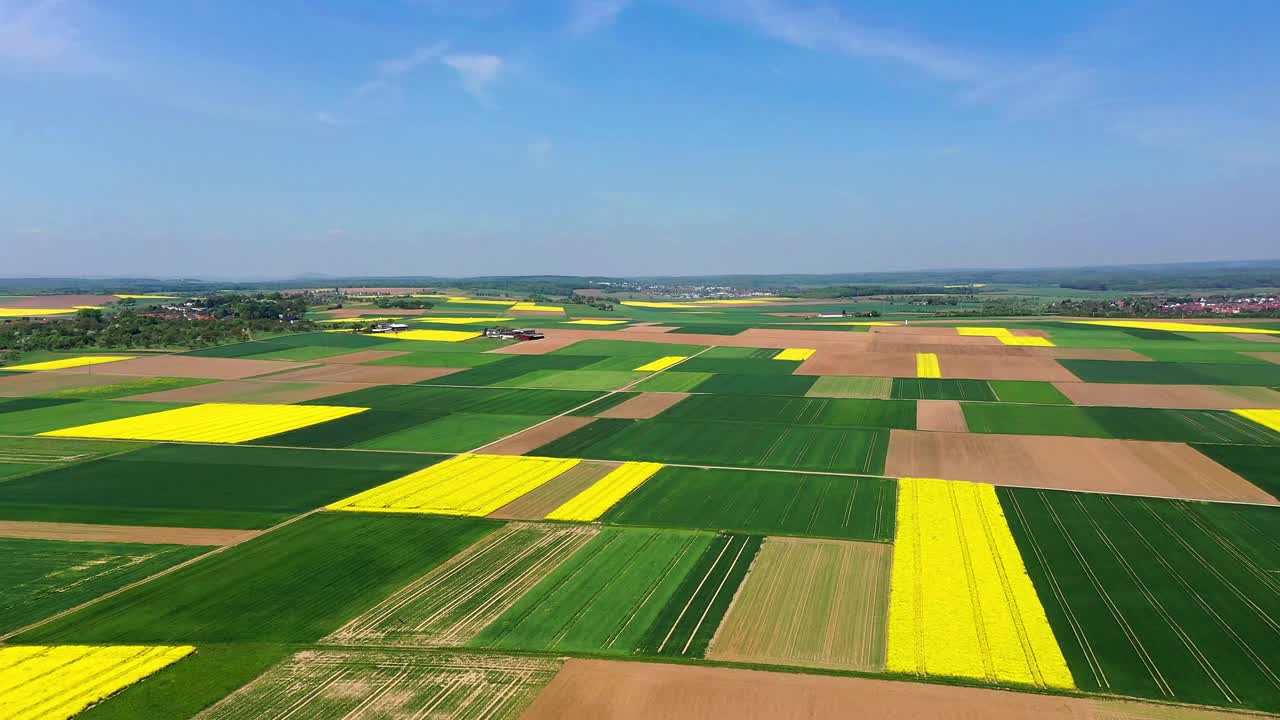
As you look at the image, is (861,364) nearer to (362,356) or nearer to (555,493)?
(555,493)

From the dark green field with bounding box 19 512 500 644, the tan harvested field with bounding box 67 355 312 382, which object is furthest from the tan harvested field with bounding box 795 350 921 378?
the tan harvested field with bounding box 67 355 312 382

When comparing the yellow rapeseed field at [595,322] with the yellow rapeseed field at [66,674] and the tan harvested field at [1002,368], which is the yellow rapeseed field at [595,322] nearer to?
the tan harvested field at [1002,368]

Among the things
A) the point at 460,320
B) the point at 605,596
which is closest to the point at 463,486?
the point at 605,596

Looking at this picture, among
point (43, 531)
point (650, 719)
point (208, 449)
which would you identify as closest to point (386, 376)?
point (208, 449)

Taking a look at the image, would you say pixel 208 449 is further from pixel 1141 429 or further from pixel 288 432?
pixel 1141 429

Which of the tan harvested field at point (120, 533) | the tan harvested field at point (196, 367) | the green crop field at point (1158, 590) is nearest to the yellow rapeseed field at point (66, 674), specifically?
the tan harvested field at point (120, 533)
